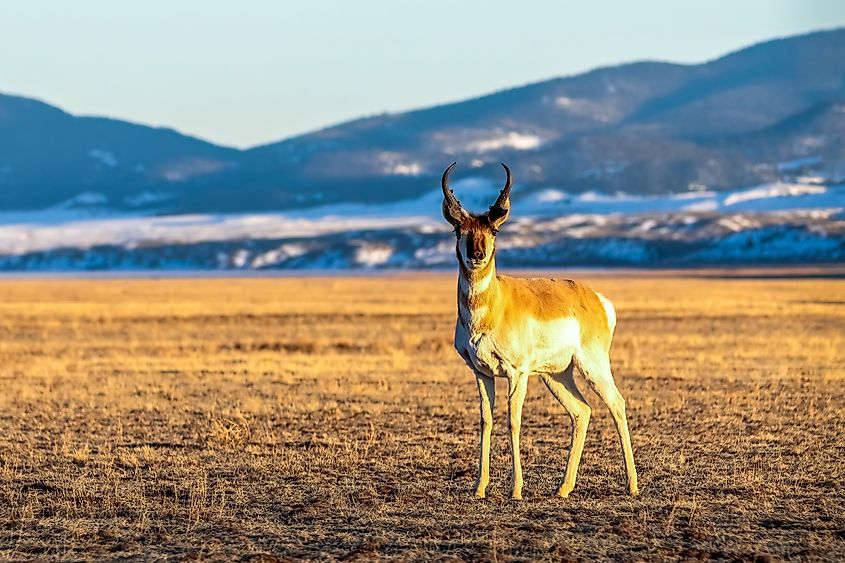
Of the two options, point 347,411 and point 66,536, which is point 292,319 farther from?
point 66,536

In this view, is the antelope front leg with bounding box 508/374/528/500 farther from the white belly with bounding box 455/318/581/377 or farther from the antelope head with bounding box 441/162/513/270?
the antelope head with bounding box 441/162/513/270

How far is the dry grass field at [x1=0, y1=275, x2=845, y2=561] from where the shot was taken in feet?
34.4

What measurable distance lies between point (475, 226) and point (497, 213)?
0.22m

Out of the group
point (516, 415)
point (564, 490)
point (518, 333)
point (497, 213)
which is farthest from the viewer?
point (564, 490)

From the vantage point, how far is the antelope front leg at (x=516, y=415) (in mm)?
11648

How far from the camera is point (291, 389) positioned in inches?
846

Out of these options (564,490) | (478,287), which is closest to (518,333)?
(478,287)

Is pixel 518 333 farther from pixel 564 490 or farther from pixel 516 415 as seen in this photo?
pixel 564 490

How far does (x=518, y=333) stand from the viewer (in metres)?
Answer: 11.6

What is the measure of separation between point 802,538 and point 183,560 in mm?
4302

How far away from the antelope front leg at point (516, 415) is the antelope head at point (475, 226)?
1012 mm

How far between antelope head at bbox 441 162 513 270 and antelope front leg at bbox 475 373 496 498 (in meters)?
1.02

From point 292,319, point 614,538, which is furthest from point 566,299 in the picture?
point 292,319

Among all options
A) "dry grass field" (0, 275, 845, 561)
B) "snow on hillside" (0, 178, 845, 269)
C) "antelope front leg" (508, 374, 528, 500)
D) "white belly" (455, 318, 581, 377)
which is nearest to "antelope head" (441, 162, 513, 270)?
"white belly" (455, 318, 581, 377)
